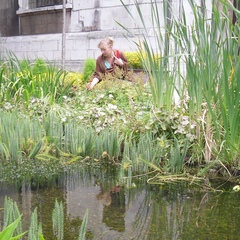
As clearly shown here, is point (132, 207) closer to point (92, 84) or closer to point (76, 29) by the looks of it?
point (92, 84)

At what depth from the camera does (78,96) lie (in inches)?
211

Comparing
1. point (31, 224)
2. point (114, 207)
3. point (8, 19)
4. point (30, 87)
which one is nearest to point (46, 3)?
point (8, 19)

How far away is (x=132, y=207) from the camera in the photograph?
2.16 m

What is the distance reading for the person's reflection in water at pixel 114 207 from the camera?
1.91m

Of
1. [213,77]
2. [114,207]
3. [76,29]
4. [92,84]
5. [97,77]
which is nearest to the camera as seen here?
[114,207]

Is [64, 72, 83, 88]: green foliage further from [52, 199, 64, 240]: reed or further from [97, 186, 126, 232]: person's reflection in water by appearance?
[52, 199, 64, 240]: reed

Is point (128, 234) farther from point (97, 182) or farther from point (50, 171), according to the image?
point (50, 171)

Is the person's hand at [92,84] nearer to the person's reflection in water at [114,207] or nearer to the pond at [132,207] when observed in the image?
the pond at [132,207]

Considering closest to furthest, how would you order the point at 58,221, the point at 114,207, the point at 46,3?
the point at 58,221, the point at 114,207, the point at 46,3

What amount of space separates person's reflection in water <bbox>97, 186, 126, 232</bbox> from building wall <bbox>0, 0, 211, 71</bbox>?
6.32 meters

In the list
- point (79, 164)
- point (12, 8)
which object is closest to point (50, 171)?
point (79, 164)

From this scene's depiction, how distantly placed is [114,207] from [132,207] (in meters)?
0.09

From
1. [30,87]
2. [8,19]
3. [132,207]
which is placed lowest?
[132,207]

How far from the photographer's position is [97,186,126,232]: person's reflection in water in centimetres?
191
